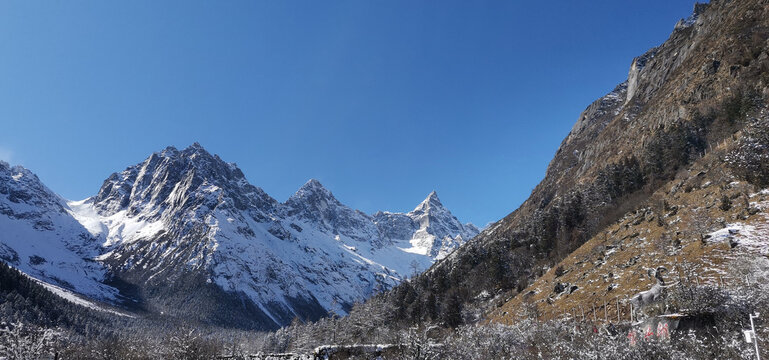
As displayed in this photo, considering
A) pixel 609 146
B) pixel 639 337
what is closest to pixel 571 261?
pixel 639 337

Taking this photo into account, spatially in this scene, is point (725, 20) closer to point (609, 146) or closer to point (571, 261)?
point (609, 146)

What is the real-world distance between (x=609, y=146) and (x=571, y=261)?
6631 centimetres

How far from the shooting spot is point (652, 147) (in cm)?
8475

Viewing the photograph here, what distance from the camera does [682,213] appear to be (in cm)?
5209

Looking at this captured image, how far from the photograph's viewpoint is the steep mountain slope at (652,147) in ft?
247

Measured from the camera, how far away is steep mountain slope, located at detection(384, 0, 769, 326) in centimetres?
7525

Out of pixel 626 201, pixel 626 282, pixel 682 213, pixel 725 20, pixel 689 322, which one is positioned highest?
pixel 725 20

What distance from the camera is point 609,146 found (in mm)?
116375

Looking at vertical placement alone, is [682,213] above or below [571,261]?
above

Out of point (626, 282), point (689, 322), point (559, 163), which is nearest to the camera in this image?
point (689, 322)

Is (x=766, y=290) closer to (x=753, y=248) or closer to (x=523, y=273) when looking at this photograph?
(x=753, y=248)

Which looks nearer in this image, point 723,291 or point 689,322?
point 689,322

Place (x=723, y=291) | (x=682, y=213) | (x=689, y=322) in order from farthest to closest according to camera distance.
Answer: (x=682, y=213) < (x=723, y=291) < (x=689, y=322)

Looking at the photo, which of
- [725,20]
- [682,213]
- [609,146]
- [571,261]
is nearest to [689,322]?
[682,213]
